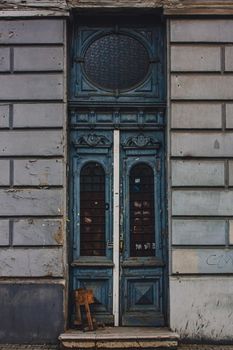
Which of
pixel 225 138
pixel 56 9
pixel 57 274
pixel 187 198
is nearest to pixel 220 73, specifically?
pixel 225 138

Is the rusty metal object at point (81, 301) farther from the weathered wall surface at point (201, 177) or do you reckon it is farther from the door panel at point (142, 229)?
the weathered wall surface at point (201, 177)

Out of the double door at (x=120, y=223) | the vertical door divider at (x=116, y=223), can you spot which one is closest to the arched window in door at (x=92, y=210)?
the double door at (x=120, y=223)

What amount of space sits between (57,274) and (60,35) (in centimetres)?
350

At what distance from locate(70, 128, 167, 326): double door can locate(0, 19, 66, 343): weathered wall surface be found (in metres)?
0.46

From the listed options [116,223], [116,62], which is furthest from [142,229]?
[116,62]

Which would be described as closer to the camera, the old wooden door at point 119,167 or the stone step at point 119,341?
the stone step at point 119,341

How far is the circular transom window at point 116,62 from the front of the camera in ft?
29.7

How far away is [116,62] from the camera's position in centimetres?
908

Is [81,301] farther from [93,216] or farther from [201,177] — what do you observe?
[201,177]

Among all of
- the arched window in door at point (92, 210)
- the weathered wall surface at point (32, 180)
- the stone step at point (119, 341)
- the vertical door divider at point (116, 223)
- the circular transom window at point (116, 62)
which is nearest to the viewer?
the stone step at point (119, 341)

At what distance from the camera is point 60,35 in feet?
28.4

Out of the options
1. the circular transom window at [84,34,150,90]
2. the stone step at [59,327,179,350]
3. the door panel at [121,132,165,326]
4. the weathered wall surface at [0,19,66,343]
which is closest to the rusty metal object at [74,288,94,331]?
the weathered wall surface at [0,19,66,343]

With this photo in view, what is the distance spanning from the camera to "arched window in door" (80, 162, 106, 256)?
883cm

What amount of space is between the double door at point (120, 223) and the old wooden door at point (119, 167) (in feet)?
0.05
